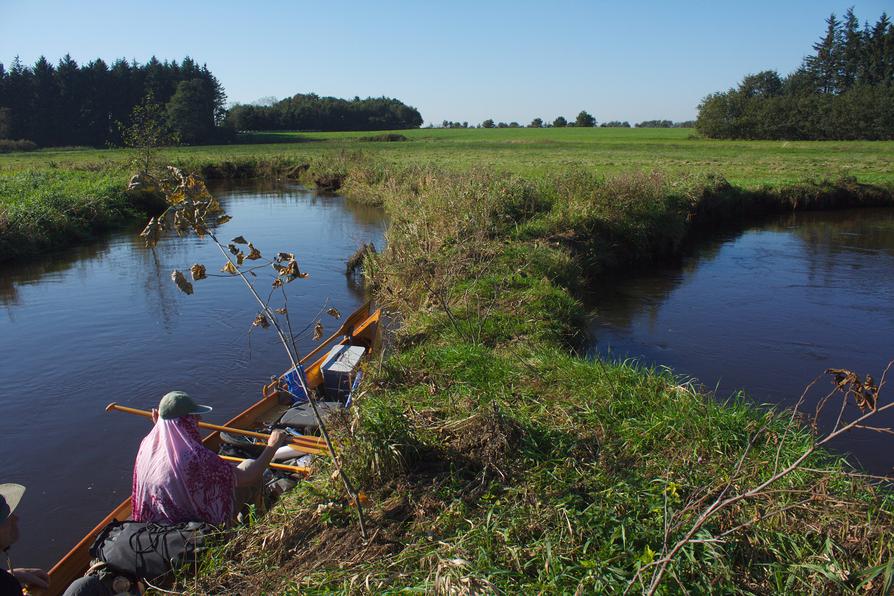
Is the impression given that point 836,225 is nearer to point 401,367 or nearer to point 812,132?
point 401,367

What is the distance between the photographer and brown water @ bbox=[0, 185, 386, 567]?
660 cm

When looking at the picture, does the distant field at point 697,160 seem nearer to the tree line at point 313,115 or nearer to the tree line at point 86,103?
the tree line at point 86,103

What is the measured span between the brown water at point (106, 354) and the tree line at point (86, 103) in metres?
50.8

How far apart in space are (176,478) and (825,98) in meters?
66.3

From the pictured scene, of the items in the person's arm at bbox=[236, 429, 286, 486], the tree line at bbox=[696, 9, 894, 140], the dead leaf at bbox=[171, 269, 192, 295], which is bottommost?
the person's arm at bbox=[236, 429, 286, 486]

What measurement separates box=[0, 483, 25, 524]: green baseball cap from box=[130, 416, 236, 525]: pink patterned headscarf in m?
0.69

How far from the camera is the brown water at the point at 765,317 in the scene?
29.7 ft

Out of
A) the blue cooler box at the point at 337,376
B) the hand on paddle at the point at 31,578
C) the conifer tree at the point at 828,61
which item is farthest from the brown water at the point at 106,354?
the conifer tree at the point at 828,61

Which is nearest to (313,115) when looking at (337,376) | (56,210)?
(56,210)

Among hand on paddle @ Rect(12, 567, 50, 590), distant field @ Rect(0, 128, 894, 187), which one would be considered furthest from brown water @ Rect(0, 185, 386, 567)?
distant field @ Rect(0, 128, 894, 187)

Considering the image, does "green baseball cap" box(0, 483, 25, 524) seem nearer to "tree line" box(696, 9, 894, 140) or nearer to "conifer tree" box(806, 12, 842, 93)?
"tree line" box(696, 9, 894, 140)

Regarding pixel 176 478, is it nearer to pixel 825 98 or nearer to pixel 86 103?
pixel 825 98

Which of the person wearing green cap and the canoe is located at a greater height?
the person wearing green cap

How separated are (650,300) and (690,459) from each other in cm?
908
